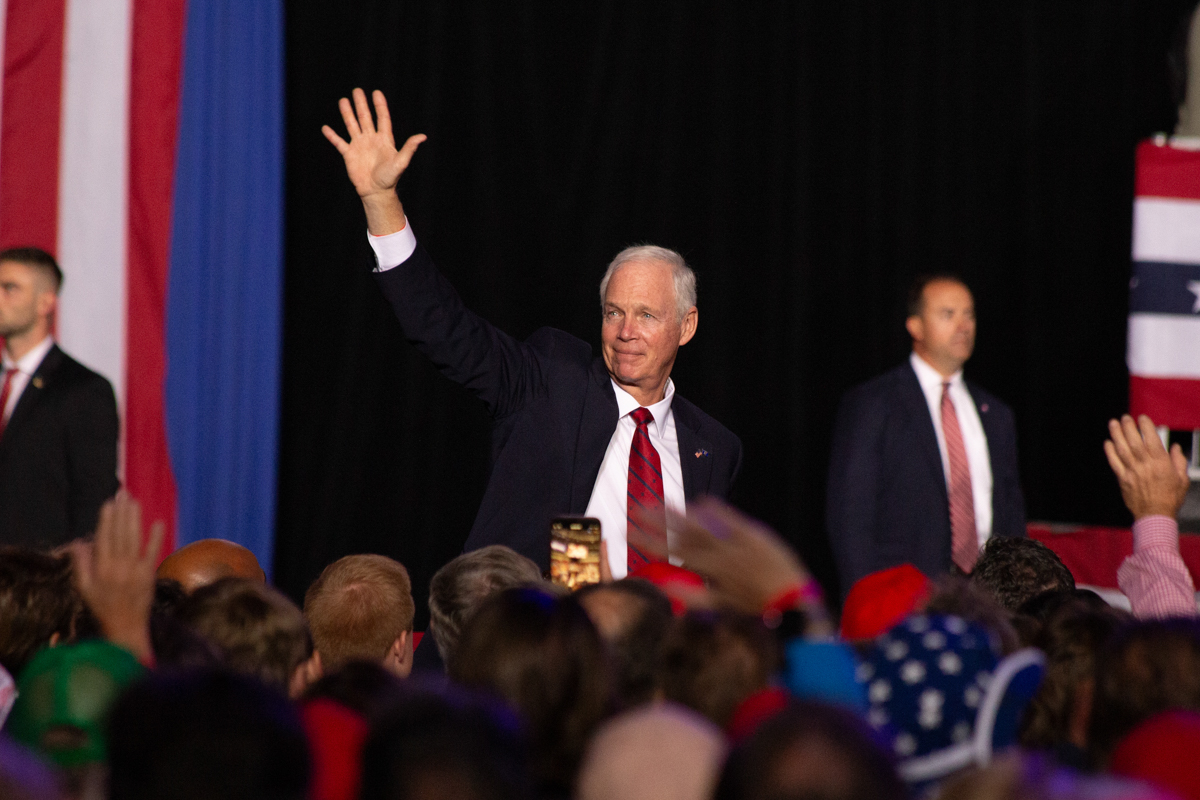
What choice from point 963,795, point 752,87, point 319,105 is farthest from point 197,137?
point 963,795

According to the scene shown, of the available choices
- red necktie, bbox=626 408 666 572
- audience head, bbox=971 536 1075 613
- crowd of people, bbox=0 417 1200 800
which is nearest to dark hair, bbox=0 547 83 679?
crowd of people, bbox=0 417 1200 800

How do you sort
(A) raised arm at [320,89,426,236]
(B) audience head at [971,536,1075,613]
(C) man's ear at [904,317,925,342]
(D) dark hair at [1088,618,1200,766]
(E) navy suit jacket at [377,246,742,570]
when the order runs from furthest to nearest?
1. (C) man's ear at [904,317,925,342]
2. (E) navy suit jacket at [377,246,742,570]
3. (A) raised arm at [320,89,426,236]
4. (B) audience head at [971,536,1075,613]
5. (D) dark hair at [1088,618,1200,766]

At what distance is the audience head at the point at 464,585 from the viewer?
219cm

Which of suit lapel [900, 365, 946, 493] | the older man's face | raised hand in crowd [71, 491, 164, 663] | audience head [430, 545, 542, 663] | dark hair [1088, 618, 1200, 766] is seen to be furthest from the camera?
suit lapel [900, 365, 946, 493]

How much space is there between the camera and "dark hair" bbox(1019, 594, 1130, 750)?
1648 mm

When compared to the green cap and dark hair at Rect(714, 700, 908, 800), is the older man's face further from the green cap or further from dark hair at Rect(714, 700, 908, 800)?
dark hair at Rect(714, 700, 908, 800)

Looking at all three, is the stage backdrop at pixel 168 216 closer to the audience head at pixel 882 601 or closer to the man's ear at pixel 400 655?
the man's ear at pixel 400 655

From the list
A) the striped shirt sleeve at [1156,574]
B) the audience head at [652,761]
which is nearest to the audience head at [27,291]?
the striped shirt sleeve at [1156,574]

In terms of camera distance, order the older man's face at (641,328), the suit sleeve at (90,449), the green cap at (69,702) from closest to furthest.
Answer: the green cap at (69,702) → the older man's face at (641,328) → the suit sleeve at (90,449)

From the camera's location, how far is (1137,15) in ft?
19.1

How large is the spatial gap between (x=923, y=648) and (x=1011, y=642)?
0.30 m

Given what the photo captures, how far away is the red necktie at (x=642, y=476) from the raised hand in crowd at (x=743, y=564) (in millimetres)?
1311

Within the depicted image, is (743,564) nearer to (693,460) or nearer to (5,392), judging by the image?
(693,460)

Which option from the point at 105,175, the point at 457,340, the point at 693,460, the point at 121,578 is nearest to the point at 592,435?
the point at 693,460
